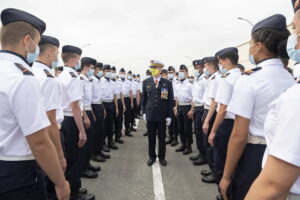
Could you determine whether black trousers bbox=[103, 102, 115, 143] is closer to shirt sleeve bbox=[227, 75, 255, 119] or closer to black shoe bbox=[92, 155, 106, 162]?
black shoe bbox=[92, 155, 106, 162]

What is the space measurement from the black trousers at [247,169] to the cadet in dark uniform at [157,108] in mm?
3508

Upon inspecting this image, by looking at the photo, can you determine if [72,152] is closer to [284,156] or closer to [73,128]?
[73,128]

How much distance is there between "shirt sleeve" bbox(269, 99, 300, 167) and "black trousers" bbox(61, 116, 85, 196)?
322 cm

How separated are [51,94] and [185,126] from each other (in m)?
4.80

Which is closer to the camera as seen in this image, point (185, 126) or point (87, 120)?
point (87, 120)

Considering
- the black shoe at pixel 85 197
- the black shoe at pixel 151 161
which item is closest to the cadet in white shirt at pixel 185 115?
the black shoe at pixel 151 161

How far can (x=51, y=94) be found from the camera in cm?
258

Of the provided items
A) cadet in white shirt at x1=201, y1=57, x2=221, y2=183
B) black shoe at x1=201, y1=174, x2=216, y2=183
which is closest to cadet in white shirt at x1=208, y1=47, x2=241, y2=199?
cadet in white shirt at x1=201, y1=57, x2=221, y2=183

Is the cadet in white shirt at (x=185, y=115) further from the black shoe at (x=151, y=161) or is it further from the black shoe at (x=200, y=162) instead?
the black shoe at (x=151, y=161)

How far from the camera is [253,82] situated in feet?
6.09

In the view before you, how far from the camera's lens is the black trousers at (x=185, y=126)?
21.3ft

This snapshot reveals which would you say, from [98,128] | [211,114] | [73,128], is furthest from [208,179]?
[98,128]

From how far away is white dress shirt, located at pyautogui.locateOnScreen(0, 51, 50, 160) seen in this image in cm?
144

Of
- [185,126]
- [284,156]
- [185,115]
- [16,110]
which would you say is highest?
[16,110]
